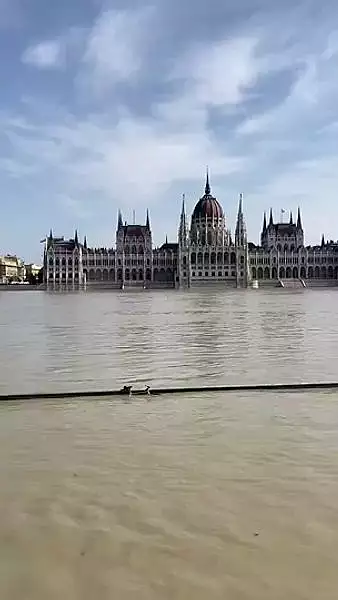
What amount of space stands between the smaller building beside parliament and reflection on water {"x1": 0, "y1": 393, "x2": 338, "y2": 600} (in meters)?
153

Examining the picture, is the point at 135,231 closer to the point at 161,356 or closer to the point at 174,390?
the point at 161,356

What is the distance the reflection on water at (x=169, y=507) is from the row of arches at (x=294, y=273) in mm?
159481

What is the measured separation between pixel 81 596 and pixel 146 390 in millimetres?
6890

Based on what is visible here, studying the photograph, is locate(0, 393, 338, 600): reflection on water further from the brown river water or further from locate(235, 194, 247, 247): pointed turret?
locate(235, 194, 247, 247): pointed turret

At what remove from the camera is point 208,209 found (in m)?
168

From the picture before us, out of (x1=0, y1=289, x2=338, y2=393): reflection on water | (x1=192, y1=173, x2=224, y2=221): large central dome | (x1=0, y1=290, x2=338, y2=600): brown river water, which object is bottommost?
(x1=0, y1=289, x2=338, y2=393): reflection on water

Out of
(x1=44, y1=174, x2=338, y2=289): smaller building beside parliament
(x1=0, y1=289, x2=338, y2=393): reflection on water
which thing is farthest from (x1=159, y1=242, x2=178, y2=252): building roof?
(x1=0, y1=289, x2=338, y2=393): reflection on water

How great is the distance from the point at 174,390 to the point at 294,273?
526 feet

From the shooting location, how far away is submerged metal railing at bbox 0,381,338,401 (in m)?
10.0

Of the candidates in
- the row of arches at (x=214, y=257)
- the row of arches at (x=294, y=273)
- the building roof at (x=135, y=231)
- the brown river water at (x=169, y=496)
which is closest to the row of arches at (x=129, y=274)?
the row of arches at (x=214, y=257)

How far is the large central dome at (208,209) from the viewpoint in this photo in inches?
6604

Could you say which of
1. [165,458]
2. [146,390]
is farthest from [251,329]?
[165,458]

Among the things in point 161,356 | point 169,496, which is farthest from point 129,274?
point 169,496

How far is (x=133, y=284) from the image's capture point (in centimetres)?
15812
